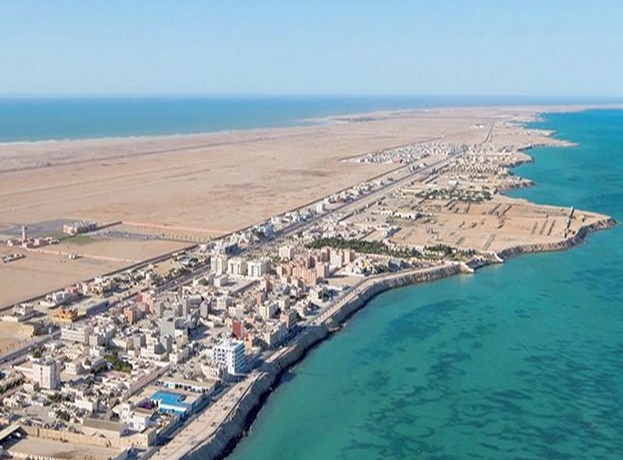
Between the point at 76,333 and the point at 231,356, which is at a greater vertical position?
the point at 231,356

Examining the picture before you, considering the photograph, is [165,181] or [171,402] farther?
[165,181]

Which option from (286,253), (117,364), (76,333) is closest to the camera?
(117,364)

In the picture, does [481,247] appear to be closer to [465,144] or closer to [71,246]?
[71,246]

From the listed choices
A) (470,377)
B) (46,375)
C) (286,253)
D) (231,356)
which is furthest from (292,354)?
(286,253)

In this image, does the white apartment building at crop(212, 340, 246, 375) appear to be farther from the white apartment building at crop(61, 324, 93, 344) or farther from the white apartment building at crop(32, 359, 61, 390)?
the white apartment building at crop(61, 324, 93, 344)

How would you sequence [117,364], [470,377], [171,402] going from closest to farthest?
[171,402]
[117,364]
[470,377]

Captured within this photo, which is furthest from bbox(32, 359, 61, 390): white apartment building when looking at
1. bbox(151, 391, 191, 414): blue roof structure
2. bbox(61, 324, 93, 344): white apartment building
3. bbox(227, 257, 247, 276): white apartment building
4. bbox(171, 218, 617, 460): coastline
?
bbox(227, 257, 247, 276): white apartment building

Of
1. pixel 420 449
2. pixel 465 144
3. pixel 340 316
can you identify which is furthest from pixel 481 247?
pixel 465 144

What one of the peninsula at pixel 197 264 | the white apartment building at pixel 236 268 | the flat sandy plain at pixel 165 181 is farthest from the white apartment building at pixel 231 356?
the flat sandy plain at pixel 165 181

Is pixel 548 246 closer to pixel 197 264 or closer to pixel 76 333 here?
pixel 197 264
